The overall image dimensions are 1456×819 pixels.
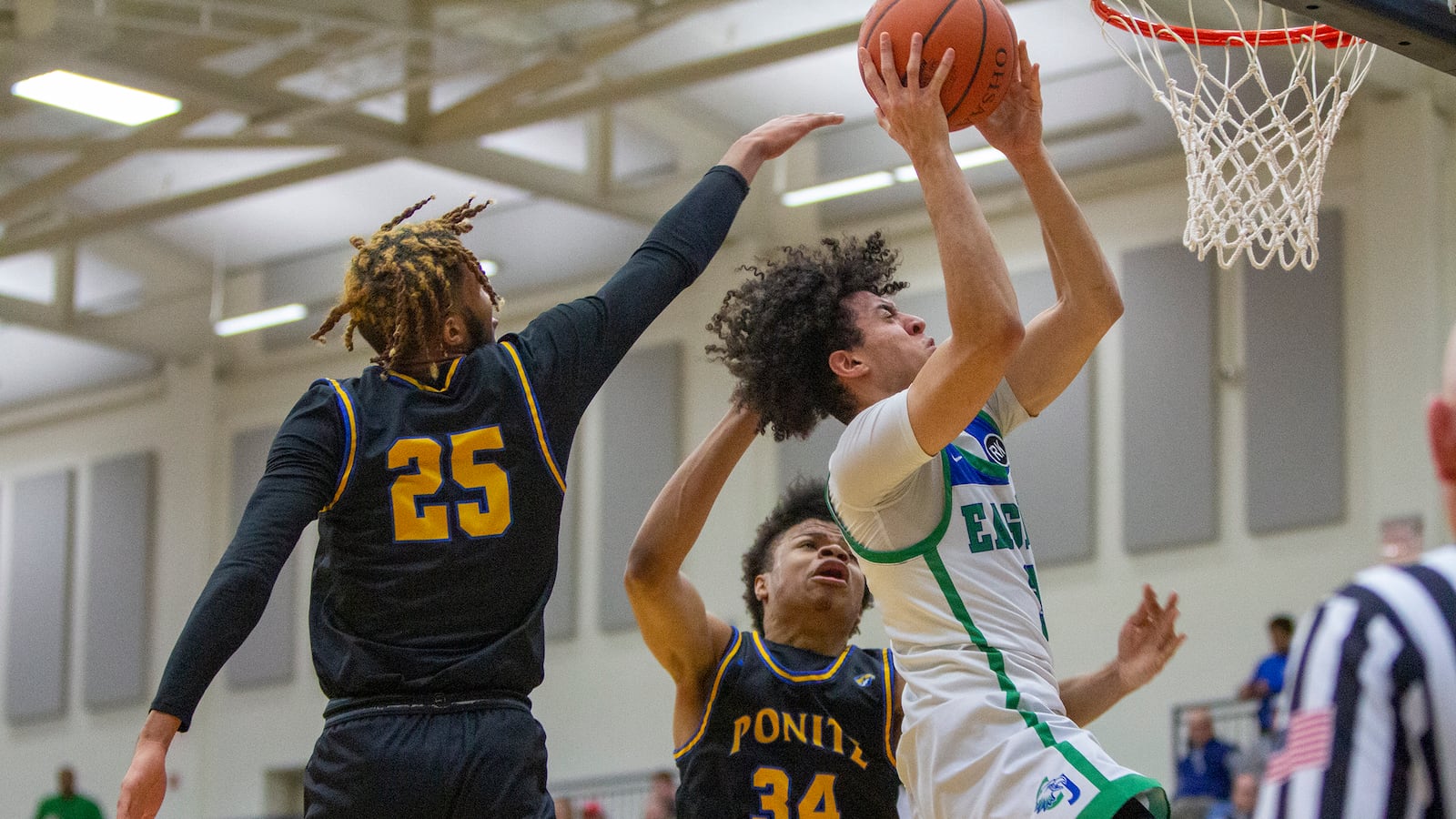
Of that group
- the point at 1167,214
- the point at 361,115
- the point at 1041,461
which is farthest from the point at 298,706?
the point at 1167,214

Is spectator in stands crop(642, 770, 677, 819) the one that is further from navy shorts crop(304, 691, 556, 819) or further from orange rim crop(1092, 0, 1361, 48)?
navy shorts crop(304, 691, 556, 819)

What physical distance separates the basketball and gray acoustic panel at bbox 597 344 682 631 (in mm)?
12658

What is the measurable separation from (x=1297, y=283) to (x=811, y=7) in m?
4.38

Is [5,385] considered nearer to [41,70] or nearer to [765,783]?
[41,70]

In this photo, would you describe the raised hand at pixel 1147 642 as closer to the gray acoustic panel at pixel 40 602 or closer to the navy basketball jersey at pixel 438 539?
the navy basketball jersey at pixel 438 539

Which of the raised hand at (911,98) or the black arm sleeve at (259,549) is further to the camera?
the raised hand at (911,98)

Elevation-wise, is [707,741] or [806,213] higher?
[806,213]

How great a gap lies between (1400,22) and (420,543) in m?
2.56

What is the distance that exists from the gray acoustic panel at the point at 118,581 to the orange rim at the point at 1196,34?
16.3 meters

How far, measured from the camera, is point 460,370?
3387 mm

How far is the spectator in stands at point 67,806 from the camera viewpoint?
51.3 ft

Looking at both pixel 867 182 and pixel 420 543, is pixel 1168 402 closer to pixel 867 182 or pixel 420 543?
pixel 867 182

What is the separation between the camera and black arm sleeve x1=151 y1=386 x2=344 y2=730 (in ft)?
9.73

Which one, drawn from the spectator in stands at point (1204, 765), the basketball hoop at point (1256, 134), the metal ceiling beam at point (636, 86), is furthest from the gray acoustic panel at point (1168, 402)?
the basketball hoop at point (1256, 134)
